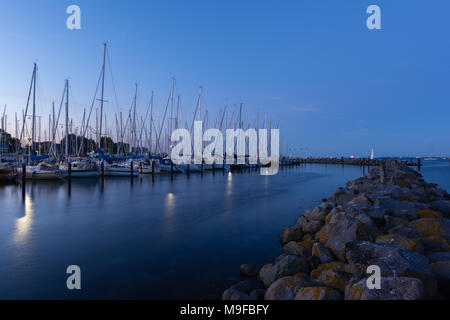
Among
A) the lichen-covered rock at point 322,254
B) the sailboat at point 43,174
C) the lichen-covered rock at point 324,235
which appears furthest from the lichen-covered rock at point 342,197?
the sailboat at point 43,174

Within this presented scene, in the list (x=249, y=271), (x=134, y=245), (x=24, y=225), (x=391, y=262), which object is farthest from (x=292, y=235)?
(x=24, y=225)

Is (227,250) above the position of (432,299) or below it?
below

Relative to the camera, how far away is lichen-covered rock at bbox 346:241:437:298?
182 inches

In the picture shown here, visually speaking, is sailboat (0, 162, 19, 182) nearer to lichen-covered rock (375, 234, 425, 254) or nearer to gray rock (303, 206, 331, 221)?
gray rock (303, 206, 331, 221)

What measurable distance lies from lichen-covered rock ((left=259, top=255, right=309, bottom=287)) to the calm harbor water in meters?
1.15

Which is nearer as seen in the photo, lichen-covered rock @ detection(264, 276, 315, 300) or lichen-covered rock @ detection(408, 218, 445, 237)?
lichen-covered rock @ detection(264, 276, 315, 300)

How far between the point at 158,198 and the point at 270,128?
6781cm

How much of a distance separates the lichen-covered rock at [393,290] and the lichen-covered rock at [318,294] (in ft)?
1.16

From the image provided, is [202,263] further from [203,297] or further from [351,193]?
[351,193]

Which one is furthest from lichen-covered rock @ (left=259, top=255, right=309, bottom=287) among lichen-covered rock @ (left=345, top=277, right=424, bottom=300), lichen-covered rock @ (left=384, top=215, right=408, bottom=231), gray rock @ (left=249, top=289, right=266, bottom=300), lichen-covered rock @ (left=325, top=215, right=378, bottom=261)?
lichen-covered rock @ (left=384, top=215, right=408, bottom=231)

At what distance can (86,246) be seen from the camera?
998 centimetres

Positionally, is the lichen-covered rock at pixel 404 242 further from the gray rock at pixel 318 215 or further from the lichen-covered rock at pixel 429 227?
the gray rock at pixel 318 215

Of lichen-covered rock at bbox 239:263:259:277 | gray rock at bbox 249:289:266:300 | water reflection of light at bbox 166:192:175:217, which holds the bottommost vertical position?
water reflection of light at bbox 166:192:175:217
